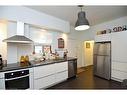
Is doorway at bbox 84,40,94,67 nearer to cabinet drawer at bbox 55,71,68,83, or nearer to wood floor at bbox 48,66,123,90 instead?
wood floor at bbox 48,66,123,90

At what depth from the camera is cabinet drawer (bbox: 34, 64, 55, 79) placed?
3.13 m

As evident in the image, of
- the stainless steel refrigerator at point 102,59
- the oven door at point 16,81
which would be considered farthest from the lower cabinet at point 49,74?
the stainless steel refrigerator at point 102,59

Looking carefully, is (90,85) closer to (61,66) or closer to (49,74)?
(61,66)

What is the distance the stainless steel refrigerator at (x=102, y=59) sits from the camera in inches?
174

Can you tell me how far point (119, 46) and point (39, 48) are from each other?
285 centimetres

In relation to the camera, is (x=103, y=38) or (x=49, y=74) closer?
(x=49, y=74)

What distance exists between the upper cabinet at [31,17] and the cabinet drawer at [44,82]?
1751 mm

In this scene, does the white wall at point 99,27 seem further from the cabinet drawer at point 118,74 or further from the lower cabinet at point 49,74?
the lower cabinet at point 49,74

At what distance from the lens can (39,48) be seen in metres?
4.46

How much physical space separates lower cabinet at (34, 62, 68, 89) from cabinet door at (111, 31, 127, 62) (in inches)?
70.6

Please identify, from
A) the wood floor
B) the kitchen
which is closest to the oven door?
the kitchen

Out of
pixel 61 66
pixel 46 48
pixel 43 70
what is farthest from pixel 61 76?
pixel 46 48
